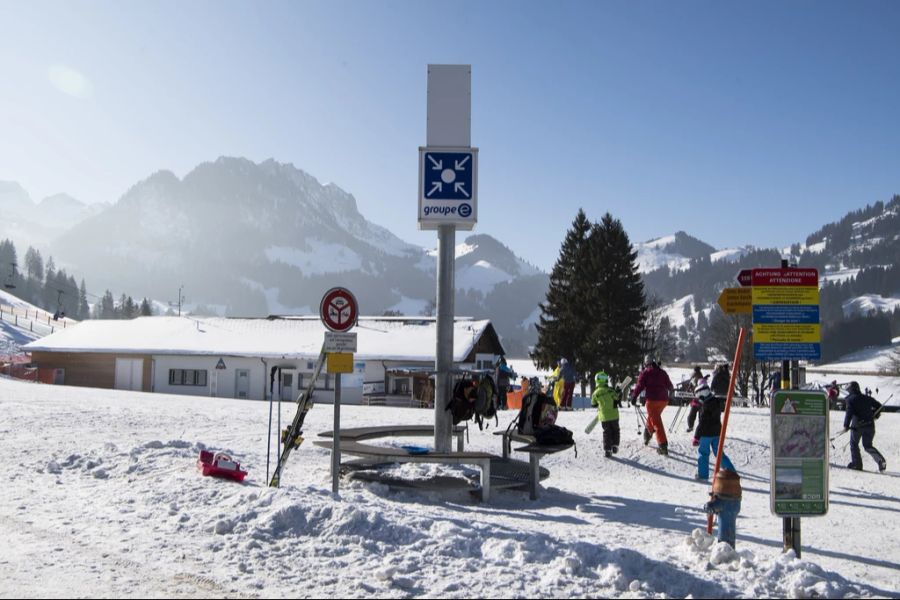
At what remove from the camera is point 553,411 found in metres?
11.5

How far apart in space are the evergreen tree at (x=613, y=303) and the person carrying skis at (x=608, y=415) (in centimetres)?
3156

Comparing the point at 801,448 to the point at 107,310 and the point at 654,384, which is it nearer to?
the point at 654,384

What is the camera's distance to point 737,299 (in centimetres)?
833

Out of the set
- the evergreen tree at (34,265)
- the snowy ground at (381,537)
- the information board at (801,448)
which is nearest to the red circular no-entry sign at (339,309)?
the snowy ground at (381,537)

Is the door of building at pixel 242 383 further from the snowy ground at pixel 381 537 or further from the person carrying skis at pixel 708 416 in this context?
the person carrying skis at pixel 708 416

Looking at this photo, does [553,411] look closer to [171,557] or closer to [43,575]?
[171,557]

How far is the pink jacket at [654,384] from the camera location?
1437 centimetres

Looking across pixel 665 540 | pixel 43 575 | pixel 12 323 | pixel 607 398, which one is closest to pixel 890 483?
pixel 607 398

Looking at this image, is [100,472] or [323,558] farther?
[100,472]

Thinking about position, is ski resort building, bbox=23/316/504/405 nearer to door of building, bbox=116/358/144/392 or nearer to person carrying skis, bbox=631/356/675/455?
door of building, bbox=116/358/144/392

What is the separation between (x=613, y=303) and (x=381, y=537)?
41427 millimetres

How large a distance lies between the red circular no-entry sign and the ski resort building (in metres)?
27.7

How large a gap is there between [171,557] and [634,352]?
42109 mm

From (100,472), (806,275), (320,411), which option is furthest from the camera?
(320,411)
